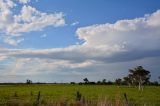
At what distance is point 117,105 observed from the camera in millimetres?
15344

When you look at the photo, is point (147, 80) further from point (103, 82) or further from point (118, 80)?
point (103, 82)

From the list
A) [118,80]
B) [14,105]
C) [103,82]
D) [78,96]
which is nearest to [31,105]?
[14,105]

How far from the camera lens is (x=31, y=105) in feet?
70.0

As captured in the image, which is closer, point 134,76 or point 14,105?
point 14,105

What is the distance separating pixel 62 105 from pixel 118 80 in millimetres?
151466

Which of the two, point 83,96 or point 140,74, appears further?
point 140,74

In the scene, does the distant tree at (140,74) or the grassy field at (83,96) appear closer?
the grassy field at (83,96)

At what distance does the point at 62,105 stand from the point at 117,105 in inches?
178

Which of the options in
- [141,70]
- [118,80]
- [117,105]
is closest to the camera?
[117,105]

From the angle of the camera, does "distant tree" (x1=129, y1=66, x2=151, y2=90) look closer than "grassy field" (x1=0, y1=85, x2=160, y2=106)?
No

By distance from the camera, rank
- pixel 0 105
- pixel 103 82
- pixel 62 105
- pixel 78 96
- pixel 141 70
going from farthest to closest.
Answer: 1. pixel 103 82
2. pixel 141 70
3. pixel 78 96
4. pixel 0 105
5. pixel 62 105

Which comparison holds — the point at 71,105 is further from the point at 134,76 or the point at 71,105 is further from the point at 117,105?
the point at 134,76

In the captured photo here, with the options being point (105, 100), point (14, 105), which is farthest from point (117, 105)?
point (14, 105)

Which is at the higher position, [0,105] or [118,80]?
[118,80]
